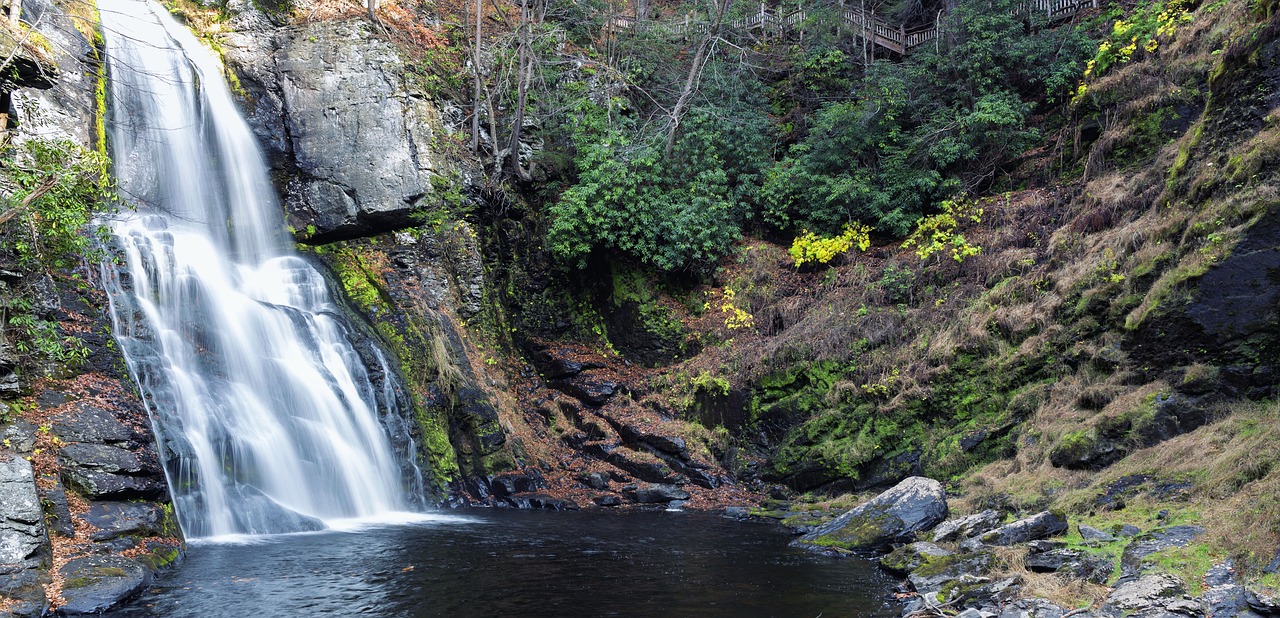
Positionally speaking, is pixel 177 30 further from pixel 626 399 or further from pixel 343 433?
pixel 626 399

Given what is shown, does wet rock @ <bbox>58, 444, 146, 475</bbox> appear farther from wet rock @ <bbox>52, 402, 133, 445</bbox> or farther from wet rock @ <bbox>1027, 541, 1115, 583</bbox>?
wet rock @ <bbox>1027, 541, 1115, 583</bbox>

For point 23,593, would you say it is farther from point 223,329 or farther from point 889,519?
point 889,519

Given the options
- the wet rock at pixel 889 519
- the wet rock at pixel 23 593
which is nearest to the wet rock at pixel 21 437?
the wet rock at pixel 23 593

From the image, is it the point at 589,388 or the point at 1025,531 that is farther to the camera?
the point at 589,388

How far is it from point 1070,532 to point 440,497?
10.4 metres

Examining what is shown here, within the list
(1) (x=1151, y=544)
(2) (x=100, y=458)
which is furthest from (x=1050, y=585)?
(2) (x=100, y=458)

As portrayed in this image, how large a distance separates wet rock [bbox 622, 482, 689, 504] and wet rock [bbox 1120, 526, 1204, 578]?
8.36 m

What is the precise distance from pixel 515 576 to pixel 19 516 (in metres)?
4.88

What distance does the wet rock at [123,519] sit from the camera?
25.4 ft

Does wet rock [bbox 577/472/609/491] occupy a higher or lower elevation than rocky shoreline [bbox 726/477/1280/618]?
lower

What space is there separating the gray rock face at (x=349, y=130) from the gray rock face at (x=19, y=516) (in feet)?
32.8

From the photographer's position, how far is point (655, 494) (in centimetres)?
1406

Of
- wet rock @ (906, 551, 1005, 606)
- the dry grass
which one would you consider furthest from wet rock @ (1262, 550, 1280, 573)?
wet rock @ (906, 551, 1005, 606)

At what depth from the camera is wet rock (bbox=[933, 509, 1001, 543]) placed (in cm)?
860
